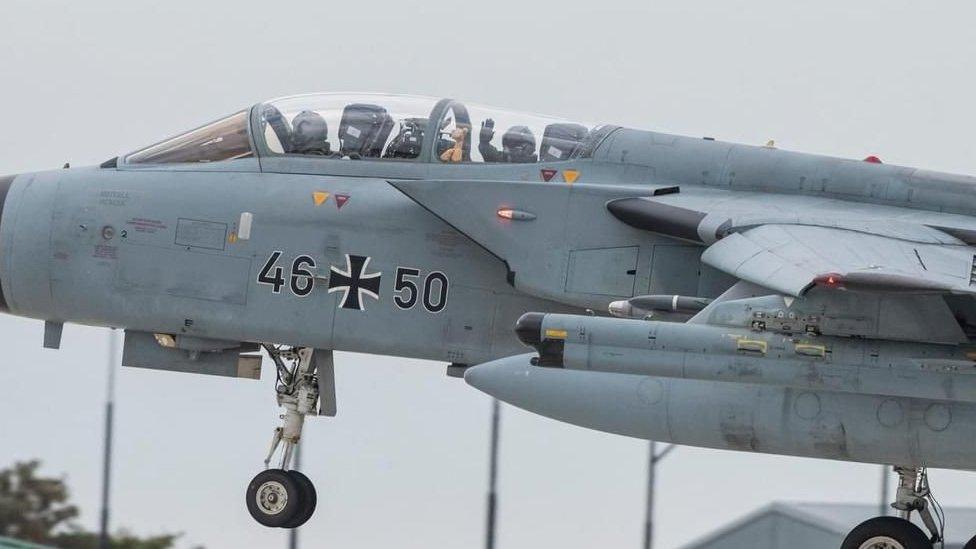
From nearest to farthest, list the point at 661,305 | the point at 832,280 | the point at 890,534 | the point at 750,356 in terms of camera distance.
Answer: the point at 832,280
the point at 750,356
the point at 661,305
the point at 890,534

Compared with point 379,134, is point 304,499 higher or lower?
lower

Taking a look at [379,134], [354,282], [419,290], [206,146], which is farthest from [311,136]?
[419,290]

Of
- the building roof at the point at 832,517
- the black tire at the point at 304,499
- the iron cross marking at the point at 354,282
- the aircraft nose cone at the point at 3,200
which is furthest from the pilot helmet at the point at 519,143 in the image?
the building roof at the point at 832,517

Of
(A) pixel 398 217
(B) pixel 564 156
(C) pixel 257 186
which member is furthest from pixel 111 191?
(B) pixel 564 156

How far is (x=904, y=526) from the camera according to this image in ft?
38.9

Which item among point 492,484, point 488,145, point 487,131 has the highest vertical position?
point 487,131

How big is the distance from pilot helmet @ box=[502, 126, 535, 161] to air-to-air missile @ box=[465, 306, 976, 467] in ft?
5.24

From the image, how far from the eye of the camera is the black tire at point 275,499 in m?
12.9

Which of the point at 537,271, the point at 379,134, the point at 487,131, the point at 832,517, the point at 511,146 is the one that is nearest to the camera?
the point at 537,271

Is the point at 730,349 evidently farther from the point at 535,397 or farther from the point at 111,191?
the point at 111,191

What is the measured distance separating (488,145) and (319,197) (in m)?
1.25

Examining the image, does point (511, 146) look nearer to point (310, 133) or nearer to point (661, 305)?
point (310, 133)

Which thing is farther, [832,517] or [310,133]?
[832,517]

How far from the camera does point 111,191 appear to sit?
13016 mm
